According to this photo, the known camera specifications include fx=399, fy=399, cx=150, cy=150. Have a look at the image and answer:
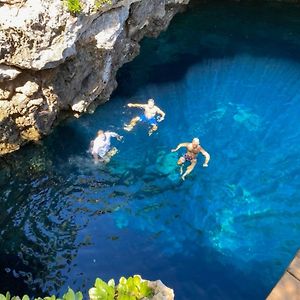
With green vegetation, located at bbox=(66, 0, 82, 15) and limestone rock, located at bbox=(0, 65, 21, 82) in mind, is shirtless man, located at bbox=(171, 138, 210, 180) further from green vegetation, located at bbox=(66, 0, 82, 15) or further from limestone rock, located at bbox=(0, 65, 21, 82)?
limestone rock, located at bbox=(0, 65, 21, 82)

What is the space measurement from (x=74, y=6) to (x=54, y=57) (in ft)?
4.62

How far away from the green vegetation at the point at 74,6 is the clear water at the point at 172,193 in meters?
4.14

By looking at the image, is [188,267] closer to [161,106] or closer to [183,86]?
[161,106]

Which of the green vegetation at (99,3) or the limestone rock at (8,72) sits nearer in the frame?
the green vegetation at (99,3)

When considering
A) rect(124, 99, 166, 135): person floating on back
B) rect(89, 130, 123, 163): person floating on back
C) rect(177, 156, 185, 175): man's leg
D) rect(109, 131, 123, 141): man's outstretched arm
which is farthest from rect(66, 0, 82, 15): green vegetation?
rect(177, 156, 185, 175): man's leg

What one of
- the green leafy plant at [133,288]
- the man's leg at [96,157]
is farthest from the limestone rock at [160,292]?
the man's leg at [96,157]

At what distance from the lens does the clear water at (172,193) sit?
963 centimetres

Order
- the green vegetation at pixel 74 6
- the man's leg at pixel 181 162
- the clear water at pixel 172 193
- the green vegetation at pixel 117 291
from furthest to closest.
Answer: the man's leg at pixel 181 162 < the clear water at pixel 172 193 < the green vegetation at pixel 74 6 < the green vegetation at pixel 117 291

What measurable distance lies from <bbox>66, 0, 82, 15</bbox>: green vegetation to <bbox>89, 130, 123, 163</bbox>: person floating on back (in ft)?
12.0

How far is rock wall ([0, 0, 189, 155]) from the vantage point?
31.5 ft

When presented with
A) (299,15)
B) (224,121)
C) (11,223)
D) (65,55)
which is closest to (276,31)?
(299,15)

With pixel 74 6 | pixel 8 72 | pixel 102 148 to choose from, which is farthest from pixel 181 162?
pixel 8 72

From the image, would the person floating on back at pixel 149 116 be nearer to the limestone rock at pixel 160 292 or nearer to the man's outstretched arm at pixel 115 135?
the man's outstretched arm at pixel 115 135

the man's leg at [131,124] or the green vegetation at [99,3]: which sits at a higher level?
the green vegetation at [99,3]
